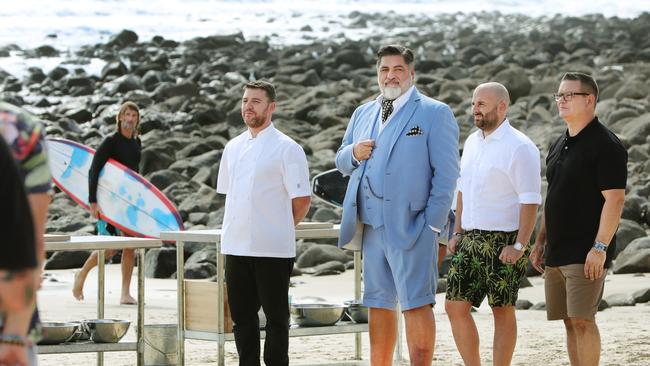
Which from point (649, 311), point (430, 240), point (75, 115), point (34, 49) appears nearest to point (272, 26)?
point (34, 49)

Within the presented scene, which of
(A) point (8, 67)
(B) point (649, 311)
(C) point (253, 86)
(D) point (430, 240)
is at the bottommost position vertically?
(B) point (649, 311)

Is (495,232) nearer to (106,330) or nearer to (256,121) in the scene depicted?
(256,121)

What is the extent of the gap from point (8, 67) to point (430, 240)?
37.6 metres

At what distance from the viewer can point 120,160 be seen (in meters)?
10.5

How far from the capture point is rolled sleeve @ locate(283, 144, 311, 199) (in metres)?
6.65

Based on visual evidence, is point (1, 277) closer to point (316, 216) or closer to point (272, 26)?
point (316, 216)

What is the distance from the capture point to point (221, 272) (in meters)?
7.20

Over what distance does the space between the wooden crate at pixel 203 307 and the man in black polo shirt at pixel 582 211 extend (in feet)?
5.74

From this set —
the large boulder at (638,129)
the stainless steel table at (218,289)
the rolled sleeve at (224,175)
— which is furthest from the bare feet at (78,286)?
the large boulder at (638,129)

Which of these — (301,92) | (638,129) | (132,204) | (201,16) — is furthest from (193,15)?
(132,204)

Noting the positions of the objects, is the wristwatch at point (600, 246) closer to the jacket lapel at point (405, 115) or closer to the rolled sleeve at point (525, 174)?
the rolled sleeve at point (525, 174)

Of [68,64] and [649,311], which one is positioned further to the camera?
[68,64]

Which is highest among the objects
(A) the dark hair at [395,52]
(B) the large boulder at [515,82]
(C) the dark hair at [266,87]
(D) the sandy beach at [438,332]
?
(B) the large boulder at [515,82]

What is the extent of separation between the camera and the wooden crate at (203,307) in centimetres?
718
